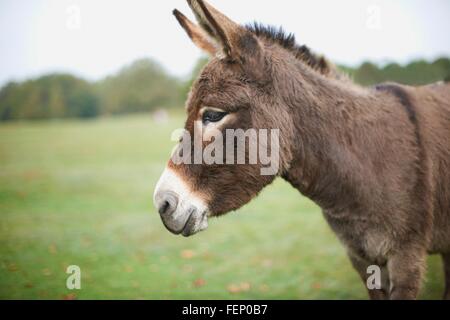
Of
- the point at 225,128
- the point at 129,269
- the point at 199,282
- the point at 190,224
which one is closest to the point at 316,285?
the point at 199,282

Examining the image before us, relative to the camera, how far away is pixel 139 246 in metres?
7.16

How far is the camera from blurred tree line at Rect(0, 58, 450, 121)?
5.59 m

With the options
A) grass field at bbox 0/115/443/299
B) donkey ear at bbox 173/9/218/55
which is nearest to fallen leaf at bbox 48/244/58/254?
grass field at bbox 0/115/443/299

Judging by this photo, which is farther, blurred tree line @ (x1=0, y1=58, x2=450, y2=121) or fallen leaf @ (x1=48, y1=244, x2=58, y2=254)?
fallen leaf @ (x1=48, y1=244, x2=58, y2=254)

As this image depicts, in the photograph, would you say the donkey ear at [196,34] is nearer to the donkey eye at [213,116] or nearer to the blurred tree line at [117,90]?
the blurred tree line at [117,90]

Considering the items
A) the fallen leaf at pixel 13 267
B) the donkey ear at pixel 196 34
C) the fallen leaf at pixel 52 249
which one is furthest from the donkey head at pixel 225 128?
the fallen leaf at pixel 52 249

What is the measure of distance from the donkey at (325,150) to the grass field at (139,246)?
8.85 ft

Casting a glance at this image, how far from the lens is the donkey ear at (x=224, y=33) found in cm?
231

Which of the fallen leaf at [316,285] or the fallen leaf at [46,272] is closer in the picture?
the fallen leaf at [316,285]

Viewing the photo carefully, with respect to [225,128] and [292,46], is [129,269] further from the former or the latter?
[292,46]

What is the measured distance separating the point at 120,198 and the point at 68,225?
8.10ft

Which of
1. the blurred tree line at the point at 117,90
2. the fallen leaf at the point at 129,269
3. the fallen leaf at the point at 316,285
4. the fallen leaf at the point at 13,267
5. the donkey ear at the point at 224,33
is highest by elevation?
the blurred tree line at the point at 117,90

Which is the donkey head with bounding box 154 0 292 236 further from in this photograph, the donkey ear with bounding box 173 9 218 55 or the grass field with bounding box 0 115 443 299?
the grass field with bounding box 0 115 443 299
